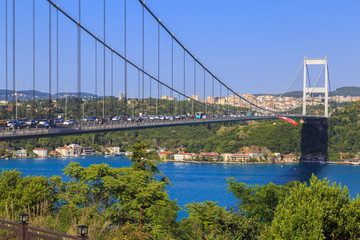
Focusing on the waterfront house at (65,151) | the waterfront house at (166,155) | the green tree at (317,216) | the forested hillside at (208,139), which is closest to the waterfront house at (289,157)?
the forested hillside at (208,139)

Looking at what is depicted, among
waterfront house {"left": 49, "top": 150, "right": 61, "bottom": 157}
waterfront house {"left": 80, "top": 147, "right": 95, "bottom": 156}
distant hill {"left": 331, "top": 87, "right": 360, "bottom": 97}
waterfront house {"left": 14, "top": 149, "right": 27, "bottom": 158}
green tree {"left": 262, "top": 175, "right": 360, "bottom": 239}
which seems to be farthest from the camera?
distant hill {"left": 331, "top": 87, "right": 360, "bottom": 97}

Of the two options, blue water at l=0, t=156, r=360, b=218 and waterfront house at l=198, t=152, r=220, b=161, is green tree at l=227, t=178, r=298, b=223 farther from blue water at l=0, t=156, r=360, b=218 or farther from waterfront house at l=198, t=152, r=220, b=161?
waterfront house at l=198, t=152, r=220, b=161

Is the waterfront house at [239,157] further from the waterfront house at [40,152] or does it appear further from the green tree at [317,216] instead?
the green tree at [317,216]

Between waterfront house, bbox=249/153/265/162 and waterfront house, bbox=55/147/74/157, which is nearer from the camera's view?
waterfront house, bbox=249/153/265/162

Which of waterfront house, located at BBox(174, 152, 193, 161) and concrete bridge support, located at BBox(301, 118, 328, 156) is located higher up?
concrete bridge support, located at BBox(301, 118, 328, 156)

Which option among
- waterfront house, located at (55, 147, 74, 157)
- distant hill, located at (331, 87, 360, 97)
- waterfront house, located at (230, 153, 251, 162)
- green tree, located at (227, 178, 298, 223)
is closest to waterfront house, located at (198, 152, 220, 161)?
waterfront house, located at (230, 153, 251, 162)

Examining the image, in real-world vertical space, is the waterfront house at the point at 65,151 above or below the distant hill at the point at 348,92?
below

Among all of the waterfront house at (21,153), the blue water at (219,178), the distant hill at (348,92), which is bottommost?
the blue water at (219,178)

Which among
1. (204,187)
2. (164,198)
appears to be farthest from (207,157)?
(164,198)

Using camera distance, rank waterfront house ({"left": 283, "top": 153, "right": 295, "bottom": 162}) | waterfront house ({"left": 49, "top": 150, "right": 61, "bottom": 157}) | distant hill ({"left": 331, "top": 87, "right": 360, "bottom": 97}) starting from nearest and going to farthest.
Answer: waterfront house ({"left": 283, "top": 153, "right": 295, "bottom": 162}) → waterfront house ({"left": 49, "top": 150, "right": 61, "bottom": 157}) → distant hill ({"left": 331, "top": 87, "right": 360, "bottom": 97})

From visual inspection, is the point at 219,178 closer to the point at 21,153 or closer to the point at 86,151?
the point at 21,153

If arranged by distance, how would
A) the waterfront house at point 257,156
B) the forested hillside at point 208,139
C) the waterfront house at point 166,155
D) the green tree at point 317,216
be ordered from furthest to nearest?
1. the forested hillside at point 208,139
2. the waterfront house at point 257,156
3. the waterfront house at point 166,155
4. the green tree at point 317,216

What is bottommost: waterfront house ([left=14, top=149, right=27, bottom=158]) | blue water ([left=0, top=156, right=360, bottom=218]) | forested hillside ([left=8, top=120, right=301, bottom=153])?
blue water ([left=0, top=156, right=360, bottom=218])
